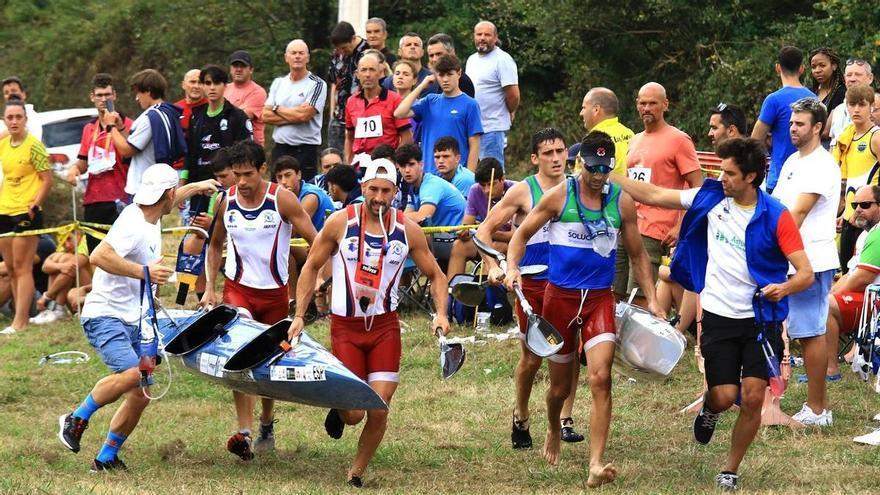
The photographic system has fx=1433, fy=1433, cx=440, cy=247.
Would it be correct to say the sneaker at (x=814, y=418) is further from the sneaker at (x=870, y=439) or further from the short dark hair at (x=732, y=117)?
the short dark hair at (x=732, y=117)

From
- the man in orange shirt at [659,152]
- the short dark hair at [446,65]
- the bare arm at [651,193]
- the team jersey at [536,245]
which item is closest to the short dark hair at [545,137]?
the team jersey at [536,245]

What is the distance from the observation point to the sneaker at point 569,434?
1016 centimetres

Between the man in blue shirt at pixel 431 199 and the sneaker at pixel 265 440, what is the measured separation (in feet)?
12.1

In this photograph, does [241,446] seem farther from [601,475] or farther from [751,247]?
[751,247]

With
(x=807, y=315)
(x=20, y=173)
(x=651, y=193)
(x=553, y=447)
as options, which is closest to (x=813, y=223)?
(x=807, y=315)

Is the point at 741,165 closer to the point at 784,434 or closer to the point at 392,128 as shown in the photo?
the point at 784,434

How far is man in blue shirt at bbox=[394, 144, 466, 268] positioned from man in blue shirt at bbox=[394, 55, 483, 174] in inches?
20.1

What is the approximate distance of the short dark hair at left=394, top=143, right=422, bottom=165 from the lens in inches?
527

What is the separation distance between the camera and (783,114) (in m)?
11.5

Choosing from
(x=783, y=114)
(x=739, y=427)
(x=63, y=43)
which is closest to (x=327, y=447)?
(x=739, y=427)

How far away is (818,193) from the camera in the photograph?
973 cm

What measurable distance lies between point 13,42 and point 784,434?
25.8m

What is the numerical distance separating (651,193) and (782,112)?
10.5 ft

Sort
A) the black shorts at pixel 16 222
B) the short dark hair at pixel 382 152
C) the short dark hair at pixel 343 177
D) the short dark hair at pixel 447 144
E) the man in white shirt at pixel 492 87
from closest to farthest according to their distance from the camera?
the short dark hair at pixel 382 152
the short dark hair at pixel 343 177
the short dark hair at pixel 447 144
the man in white shirt at pixel 492 87
the black shorts at pixel 16 222
